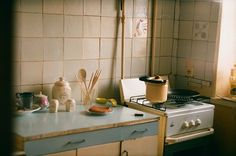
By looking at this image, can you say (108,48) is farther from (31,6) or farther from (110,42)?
(31,6)

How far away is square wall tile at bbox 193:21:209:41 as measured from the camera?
283 centimetres

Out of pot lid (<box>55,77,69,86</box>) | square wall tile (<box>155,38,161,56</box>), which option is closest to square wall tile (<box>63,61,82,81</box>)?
pot lid (<box>55,77,69,86</box>)

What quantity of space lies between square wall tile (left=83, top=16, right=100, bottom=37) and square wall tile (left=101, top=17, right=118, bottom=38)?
4cm

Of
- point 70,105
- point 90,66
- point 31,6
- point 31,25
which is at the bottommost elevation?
point 70,105

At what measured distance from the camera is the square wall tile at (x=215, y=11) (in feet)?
8.96

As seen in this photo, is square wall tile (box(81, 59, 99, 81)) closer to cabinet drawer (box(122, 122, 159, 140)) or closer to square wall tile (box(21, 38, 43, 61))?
square wall tile (box(21, 38, 43, 61))

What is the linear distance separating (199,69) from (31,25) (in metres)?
1.40

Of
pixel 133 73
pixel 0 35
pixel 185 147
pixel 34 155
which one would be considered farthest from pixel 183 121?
pixel 0 35

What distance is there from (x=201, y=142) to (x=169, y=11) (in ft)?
3.71

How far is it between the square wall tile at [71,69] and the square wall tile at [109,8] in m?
0.42

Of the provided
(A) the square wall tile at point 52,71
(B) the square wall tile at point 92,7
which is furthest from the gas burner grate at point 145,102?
(B) the square wall tile at point 92,7

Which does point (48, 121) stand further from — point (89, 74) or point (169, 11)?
point (169, 11)

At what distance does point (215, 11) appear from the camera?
275 cm

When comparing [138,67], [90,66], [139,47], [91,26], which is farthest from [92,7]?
[138,67]
